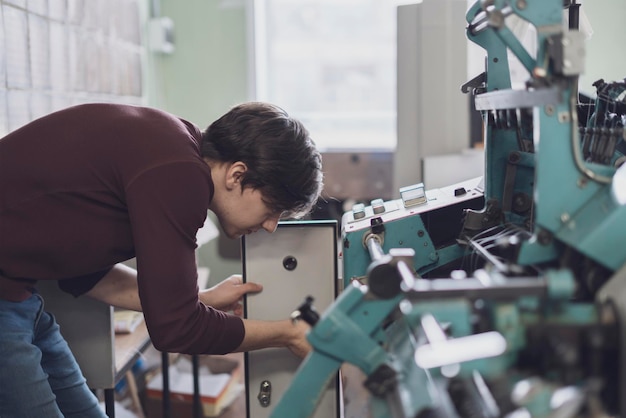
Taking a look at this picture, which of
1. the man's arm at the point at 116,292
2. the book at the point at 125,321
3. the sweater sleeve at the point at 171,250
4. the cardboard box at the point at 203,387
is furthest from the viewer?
the cardboard box at the point at 203,387

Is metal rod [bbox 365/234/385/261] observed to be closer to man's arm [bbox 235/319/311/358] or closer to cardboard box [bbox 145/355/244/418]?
man's arm [bbox 235/319/311/358]

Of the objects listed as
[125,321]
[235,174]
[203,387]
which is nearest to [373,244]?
[235,174]

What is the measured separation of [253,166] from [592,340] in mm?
741

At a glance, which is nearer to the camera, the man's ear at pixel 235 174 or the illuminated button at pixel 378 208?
the man's ear at pixel 235 174

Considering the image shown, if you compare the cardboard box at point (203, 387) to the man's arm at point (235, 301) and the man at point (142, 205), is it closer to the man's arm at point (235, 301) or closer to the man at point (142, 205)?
the man's arm at point (235, 301)

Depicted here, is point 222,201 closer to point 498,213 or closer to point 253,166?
point 253,166

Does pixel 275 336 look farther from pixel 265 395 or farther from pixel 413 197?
pixel 413 197

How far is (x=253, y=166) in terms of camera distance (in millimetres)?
1306

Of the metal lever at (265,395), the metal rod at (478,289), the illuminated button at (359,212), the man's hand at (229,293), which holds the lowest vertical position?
the metal lever at (265,395)

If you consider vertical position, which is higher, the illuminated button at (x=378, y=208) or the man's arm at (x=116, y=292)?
the illuminated button at (x=378, y=208)

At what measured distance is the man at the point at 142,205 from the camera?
118 cm

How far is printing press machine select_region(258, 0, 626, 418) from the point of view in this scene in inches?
31.2

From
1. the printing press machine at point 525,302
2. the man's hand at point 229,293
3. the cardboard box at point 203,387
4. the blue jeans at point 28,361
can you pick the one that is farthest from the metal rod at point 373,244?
the cardboard box at point 203,387

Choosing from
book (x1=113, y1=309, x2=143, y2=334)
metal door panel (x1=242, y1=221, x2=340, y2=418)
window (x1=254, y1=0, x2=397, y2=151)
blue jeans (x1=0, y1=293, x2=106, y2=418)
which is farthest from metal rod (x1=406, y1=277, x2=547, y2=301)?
window (x1=254, y1=0, x2=397, y2=151)
